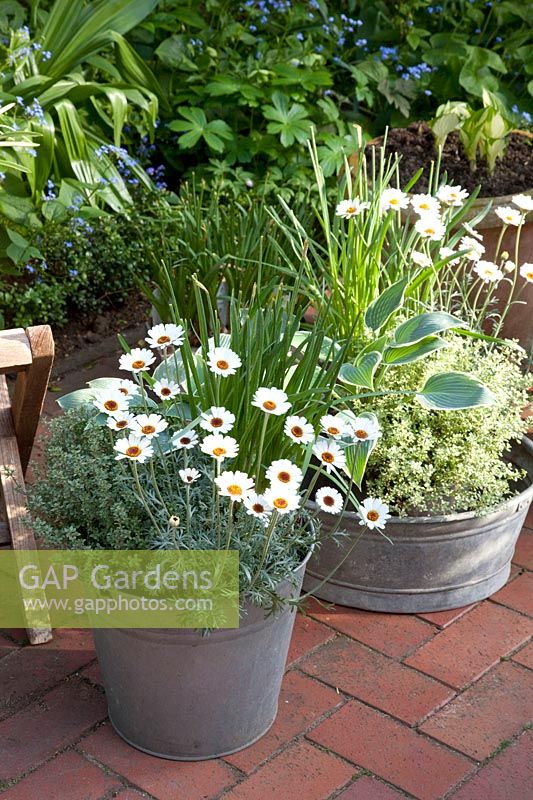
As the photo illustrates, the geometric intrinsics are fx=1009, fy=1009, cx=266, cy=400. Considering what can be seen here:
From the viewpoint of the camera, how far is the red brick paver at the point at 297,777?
2.14m

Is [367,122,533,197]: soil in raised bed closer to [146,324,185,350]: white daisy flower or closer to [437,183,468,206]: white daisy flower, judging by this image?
[437,183,468,206]: white daisy flower

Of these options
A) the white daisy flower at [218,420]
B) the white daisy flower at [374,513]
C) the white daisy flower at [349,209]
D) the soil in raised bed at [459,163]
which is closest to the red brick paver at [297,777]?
the white daisy flower at [374,513]

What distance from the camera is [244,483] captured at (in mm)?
1871

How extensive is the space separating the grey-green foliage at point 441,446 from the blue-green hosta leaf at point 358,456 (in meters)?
0.12

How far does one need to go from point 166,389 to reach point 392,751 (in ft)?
3.15

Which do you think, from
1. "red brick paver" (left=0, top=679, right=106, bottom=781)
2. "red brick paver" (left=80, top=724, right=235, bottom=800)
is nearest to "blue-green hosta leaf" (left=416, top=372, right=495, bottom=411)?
"red brick paver" (left=80, top=724, right=235, bottom=800)

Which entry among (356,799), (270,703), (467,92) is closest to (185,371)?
(270,703)

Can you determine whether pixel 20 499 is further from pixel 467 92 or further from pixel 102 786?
pixel 467 92

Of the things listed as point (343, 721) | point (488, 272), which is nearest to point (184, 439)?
point (343, 721)

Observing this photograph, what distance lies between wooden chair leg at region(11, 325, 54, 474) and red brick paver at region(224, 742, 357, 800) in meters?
1.00

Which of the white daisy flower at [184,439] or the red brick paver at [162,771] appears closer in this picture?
the white daisy flower at [184,439]

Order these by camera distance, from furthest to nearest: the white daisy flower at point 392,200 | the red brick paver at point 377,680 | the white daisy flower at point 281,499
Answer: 1. the white daisy flower at point 392,200
2. the red brick paver at point 377,680
3. the white daisy flower at point 281,499

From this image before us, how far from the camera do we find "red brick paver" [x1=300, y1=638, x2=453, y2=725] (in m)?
2.41

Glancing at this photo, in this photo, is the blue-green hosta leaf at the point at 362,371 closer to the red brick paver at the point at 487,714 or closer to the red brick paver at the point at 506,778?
the red brick paver at the point at 487,714
